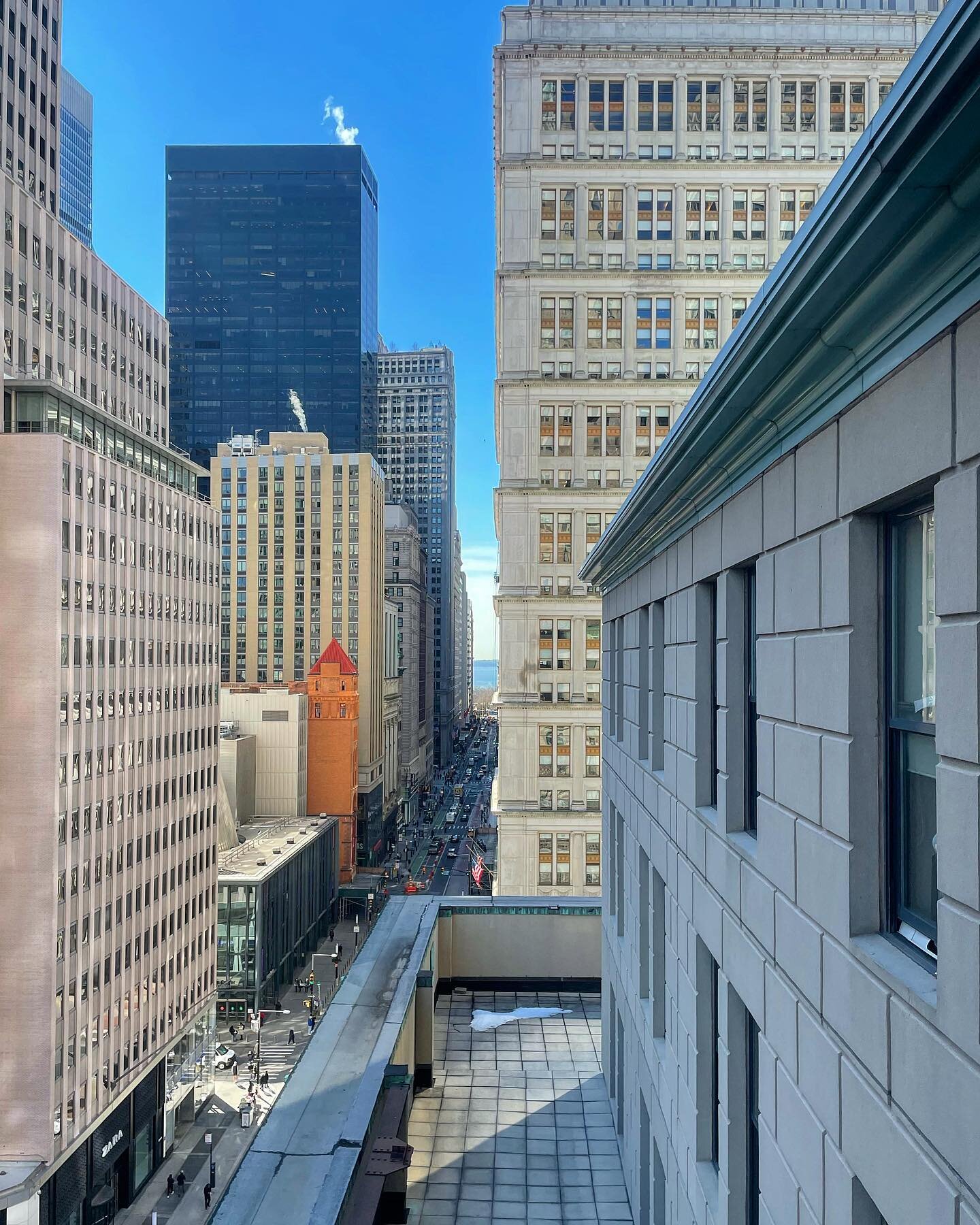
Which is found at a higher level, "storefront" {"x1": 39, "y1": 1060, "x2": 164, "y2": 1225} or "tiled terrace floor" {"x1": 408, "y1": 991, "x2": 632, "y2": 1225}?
"tiled terrace floor" {"x1": 408, "y1": 991, "x2": 632, "y2": 1225}

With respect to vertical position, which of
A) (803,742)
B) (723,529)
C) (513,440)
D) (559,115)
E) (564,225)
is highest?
(559,115)

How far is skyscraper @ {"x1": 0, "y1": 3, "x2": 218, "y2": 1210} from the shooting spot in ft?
130

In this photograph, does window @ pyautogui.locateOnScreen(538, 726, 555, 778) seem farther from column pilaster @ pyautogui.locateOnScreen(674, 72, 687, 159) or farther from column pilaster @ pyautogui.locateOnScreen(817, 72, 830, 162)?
column pilaster @ pyautogui.locateOnScreen(817, 72, 830, 162)

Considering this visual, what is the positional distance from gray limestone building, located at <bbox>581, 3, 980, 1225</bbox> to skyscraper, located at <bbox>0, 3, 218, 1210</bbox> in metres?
36.9

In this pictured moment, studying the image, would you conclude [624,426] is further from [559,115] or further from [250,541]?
[250,541]

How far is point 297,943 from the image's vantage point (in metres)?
74.5

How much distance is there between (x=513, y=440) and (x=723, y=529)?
44915mm

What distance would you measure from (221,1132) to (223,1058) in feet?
31.1

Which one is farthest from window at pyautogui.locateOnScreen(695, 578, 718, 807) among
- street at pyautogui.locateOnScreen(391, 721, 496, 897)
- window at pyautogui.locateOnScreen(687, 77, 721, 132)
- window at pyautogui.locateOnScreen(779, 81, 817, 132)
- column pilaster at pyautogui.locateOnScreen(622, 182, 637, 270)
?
street at pyautogui.locateOnScreen(391, 721, 496, 897)

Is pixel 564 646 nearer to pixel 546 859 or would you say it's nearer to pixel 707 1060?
pixel 546 859

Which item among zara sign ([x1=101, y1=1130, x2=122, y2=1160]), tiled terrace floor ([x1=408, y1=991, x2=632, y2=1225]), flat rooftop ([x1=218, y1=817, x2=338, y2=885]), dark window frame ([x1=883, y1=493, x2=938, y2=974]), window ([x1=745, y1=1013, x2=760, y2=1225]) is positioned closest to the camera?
dark window frame ([x1=883, y1=493, x2=938, y2=974])

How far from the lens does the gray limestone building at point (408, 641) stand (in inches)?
6063

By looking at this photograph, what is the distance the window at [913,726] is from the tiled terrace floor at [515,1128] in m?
13.7

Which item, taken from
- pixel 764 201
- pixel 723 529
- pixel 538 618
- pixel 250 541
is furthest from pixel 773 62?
pixel 250 541
